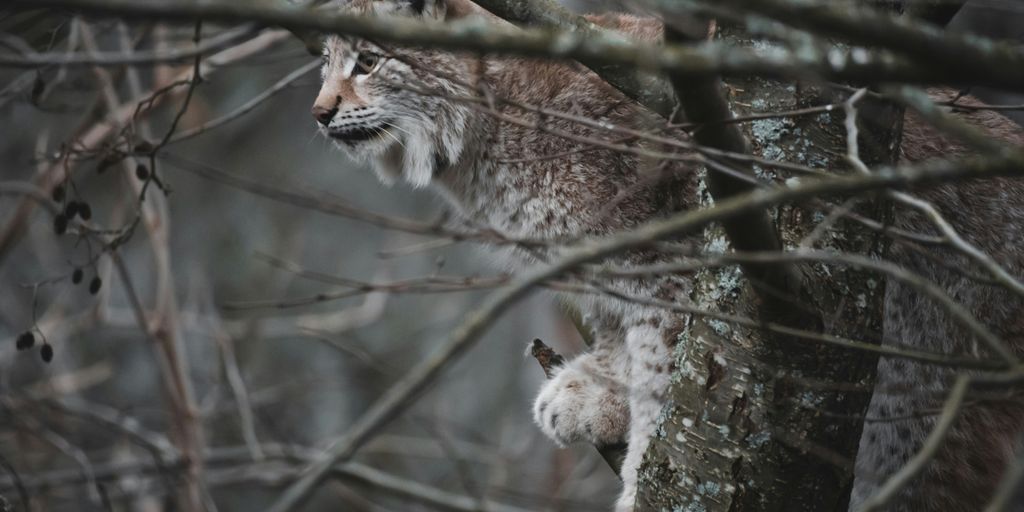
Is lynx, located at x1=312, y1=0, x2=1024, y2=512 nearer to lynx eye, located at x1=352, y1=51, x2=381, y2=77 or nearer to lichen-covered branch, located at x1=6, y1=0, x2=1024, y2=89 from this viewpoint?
lynx eye, located at x1=352, y1=51, x2=381, y2=77

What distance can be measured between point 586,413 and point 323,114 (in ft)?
5.24

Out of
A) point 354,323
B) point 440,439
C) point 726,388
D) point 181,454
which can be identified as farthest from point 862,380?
point 354,323

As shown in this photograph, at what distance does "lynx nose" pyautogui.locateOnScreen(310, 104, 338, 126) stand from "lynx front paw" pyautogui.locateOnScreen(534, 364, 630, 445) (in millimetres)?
1396

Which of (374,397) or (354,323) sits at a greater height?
(354,323)

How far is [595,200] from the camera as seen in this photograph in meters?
4.20

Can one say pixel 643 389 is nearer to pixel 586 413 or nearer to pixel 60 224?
pixel 586 413

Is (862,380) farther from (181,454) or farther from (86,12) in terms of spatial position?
(181,454)

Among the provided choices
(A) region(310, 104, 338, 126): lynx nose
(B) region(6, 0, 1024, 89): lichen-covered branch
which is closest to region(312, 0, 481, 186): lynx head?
(A) region(310, 104, 338, 126): lynx nose

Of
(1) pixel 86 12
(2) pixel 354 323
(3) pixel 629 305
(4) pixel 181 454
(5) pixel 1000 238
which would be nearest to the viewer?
(1) pixel 86 12

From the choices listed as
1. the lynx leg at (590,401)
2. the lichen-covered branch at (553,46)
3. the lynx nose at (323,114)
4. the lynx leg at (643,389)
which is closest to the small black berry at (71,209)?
the lynx nose at (323,114)

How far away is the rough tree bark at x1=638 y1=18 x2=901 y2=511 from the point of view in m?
2.70

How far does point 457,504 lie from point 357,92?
1845 millimetres

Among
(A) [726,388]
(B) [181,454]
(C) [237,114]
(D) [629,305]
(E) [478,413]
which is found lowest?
(E) [478,413]

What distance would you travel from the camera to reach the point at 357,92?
14.6 ft
